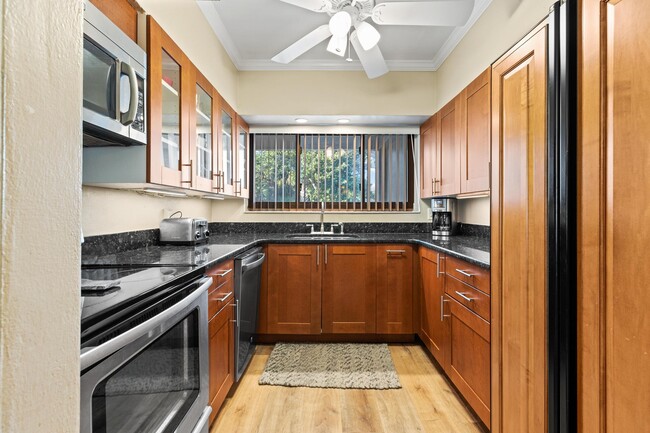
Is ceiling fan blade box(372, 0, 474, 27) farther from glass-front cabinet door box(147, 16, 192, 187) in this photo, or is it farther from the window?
the window

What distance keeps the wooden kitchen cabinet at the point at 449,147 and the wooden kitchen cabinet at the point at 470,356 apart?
3.19 feet

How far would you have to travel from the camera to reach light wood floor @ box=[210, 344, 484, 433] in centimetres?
184

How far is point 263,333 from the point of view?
2938 millimetres

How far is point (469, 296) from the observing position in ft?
6.14

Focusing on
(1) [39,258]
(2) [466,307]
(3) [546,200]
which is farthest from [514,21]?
(1) [39,258]

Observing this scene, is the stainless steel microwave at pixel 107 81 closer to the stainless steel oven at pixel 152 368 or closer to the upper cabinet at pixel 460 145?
the stainless steel oven at pixel 152 368

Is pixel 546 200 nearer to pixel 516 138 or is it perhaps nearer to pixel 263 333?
pixel 516 138

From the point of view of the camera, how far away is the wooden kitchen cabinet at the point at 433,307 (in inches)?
90.6

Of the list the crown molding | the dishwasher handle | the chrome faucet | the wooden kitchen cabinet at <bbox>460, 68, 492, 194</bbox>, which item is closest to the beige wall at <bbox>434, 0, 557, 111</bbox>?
the crown molding

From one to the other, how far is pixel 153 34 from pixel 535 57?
1585 millimetres

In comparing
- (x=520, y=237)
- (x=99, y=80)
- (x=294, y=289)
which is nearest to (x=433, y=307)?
(x=294, y=289)

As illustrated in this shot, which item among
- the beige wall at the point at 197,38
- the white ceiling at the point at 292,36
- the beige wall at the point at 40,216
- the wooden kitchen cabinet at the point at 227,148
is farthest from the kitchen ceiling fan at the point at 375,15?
the beige wall at the point at 40,216

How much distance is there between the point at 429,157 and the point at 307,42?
1557mm

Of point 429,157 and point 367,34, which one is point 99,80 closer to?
point 367,34
